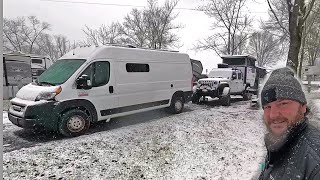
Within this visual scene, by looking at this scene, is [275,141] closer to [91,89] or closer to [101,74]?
[91,89]

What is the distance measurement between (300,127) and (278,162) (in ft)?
0.71

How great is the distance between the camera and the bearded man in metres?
1.26

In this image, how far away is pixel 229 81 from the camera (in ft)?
52.7

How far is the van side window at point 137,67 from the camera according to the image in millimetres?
9133

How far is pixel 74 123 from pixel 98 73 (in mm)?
1641

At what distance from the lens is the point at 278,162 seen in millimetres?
1409

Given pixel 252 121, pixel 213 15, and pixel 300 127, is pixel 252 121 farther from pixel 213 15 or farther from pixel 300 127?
pixel 213 15

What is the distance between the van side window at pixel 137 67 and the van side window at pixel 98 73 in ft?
3.00

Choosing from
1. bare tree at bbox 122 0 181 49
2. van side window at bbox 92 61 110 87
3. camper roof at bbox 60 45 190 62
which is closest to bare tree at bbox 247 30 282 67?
→ bare tree at bbox 122 0 181 49

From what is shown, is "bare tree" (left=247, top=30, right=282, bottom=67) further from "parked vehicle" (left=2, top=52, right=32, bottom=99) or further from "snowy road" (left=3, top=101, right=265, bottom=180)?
"snowy road" (left=3, top=101, right=265, bottom=180)

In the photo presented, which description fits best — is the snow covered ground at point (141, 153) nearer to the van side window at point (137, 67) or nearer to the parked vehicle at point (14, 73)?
the van side window at point (137, 67)

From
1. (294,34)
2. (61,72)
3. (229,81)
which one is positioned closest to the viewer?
(61,72)

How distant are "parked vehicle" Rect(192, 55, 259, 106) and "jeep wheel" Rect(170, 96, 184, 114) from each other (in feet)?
11.0

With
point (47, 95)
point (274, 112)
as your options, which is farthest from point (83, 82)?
point (274, 112)
